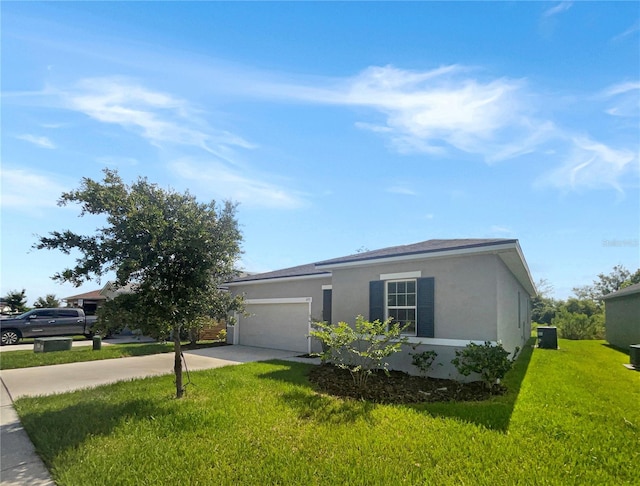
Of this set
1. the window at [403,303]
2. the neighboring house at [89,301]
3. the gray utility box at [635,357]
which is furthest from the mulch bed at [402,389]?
the neighboring house at [89,301]

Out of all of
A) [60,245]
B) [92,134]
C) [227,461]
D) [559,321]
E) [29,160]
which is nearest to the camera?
[227,461]

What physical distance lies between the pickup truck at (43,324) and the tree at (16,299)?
1637cm

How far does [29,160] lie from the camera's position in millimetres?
7371

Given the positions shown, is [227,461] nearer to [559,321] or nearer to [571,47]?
[571,47]

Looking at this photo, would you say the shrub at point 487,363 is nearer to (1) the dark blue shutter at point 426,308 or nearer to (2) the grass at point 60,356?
(1) the dark blue shutter at point 426,308

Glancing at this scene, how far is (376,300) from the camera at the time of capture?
10.1 m

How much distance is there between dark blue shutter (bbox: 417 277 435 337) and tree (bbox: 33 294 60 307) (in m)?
34.7

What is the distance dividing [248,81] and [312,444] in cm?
827

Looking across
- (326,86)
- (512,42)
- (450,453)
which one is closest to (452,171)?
(512,42)

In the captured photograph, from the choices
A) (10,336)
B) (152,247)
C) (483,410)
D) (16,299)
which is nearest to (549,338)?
(483,410)

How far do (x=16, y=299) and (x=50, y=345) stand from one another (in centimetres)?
2318

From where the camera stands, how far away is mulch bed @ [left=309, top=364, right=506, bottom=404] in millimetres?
7184

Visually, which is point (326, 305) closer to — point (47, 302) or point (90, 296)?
point (90, 296)

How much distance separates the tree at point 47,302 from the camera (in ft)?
104
